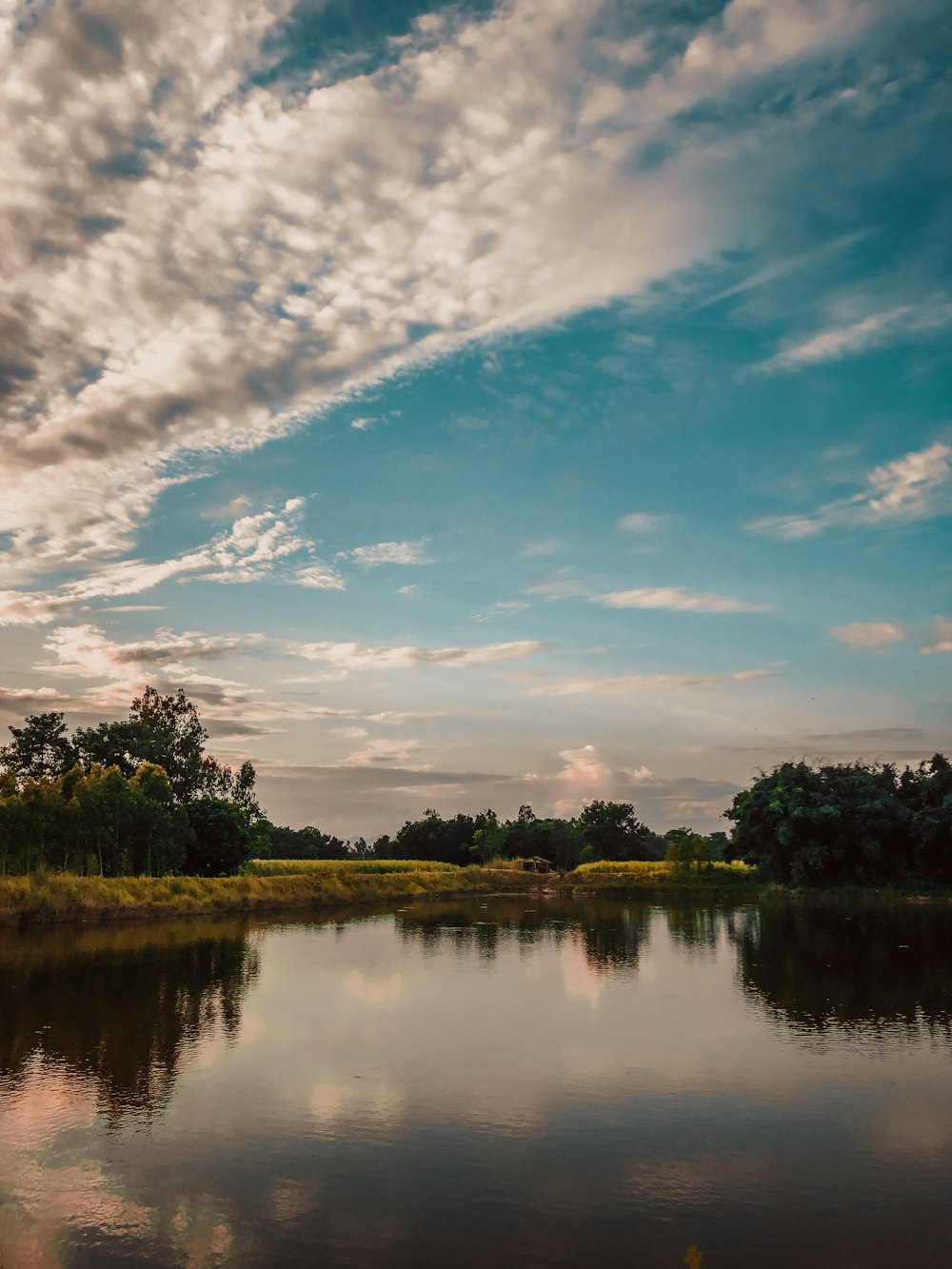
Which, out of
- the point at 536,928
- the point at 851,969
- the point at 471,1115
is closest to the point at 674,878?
the point at 536,928

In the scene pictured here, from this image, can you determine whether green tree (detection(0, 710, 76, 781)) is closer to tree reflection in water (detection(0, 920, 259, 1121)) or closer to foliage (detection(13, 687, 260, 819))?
foliage (detection(13, 687, 260, 819))

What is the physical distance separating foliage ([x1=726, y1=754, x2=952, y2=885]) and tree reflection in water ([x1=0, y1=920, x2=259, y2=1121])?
46.5 metres

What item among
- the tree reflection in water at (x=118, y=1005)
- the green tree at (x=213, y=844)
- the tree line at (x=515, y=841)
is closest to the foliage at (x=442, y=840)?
the tree line at (x=515, y=841)

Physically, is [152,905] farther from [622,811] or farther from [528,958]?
[622,811]

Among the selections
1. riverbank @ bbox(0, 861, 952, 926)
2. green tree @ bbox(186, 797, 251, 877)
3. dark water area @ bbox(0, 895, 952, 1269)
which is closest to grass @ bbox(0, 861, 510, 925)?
riverbank @ bbox(0, 861, 952, 926)

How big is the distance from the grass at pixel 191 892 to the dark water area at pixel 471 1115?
13.1 metres

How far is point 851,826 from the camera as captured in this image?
228 feet

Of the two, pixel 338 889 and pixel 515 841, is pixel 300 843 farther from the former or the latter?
pixel 338 889

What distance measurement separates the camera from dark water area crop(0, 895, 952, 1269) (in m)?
10.5

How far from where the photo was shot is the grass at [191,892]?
44.3 m

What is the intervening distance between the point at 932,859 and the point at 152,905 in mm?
52756

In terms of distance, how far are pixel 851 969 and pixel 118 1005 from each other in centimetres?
2337

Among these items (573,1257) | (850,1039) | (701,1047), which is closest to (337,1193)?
(573,1257)

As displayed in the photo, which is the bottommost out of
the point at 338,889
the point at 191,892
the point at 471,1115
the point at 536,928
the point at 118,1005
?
the point at 536,928
